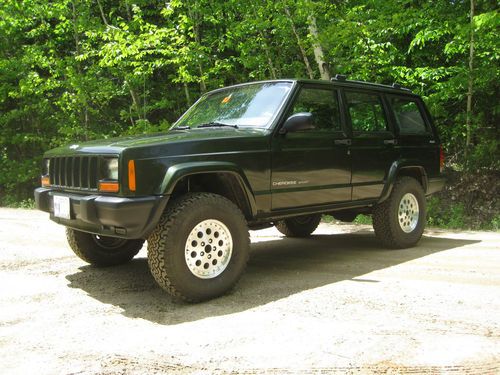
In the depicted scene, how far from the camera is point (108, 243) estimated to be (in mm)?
4973

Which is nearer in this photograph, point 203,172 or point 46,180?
point 203,172

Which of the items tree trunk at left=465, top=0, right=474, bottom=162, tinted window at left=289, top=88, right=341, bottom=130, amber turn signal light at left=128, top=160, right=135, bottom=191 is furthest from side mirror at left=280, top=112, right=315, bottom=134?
tree trunk at left=465, top=0, right=474, bottom=162

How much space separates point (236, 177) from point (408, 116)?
2.97 metres

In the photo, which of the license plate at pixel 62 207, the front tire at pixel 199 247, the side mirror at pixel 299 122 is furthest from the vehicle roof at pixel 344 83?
the license plate at pixel 62 207

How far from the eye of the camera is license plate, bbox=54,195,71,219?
12.5 feet

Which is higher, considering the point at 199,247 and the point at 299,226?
the point at 199,247

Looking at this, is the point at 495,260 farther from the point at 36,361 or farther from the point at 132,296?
the point at 36,361

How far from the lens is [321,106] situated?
4.87 meters

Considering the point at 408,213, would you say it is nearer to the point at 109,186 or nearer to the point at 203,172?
the point at 203,172

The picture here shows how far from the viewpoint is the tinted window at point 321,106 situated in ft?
15.2

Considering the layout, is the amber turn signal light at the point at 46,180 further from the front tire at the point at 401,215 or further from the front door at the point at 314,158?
the front tire at the point at 401,215

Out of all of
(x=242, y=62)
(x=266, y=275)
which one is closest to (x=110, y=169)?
(x=266, y=275)

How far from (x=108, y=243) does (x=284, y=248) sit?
221 centimetres

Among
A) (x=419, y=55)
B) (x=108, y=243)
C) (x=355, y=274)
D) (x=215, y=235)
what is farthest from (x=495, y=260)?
(x=419, y=55)
